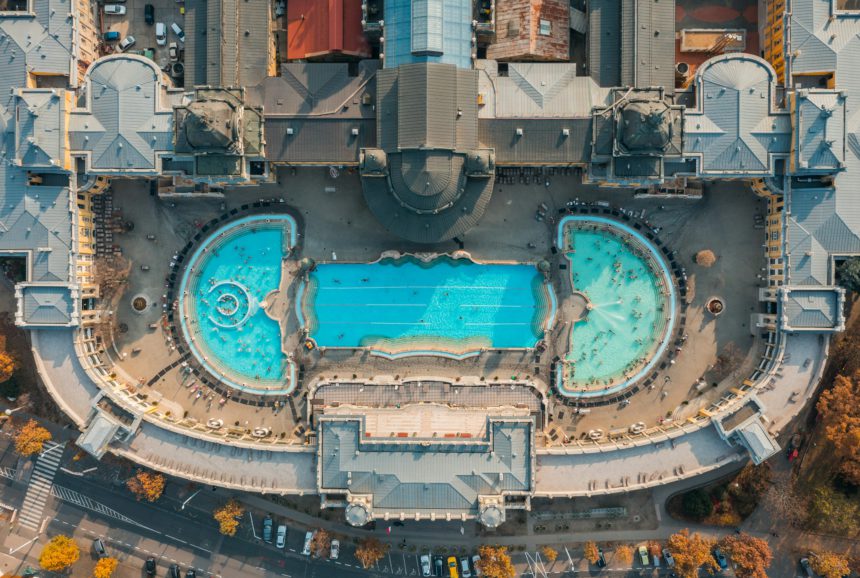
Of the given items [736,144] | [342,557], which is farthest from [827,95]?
[342,557]

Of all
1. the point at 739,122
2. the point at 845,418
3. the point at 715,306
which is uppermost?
the point at 739,122

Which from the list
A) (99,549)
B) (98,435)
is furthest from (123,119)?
(99,549)

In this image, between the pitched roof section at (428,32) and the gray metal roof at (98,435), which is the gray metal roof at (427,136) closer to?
the pitched roof section at (428,32)

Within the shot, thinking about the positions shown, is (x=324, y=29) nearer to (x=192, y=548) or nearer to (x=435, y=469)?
(x=435, y=469)

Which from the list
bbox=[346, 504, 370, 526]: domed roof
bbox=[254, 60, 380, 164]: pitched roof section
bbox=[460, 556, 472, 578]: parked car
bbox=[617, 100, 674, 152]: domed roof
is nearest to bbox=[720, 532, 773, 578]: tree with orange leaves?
bbox=[460, 556, 472, 578]: parked car

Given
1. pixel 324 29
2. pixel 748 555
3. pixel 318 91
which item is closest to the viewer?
pixel 318 91

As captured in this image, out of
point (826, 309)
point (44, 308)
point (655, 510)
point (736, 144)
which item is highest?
point (736, 144)

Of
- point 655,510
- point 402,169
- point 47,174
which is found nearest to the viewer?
point 402,169

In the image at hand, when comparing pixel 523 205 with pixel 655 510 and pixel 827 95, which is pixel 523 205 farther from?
pixel 655 510
